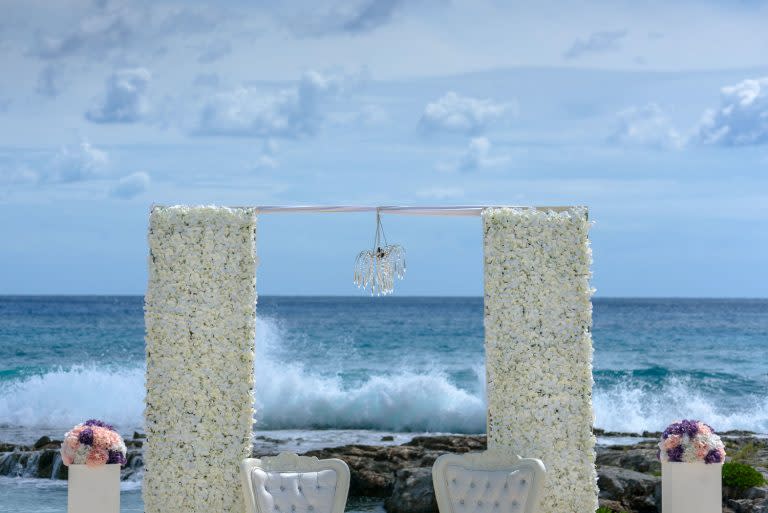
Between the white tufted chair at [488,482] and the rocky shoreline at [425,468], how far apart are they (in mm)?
3088

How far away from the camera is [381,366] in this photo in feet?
84.7

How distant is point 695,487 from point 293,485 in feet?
9.94

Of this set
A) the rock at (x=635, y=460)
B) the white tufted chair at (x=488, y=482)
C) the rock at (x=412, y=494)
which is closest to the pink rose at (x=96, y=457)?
the white tufted chair at (x=488, y=482)

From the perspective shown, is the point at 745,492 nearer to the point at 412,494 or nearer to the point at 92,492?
the point at 412,494

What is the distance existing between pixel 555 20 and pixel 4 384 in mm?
14701

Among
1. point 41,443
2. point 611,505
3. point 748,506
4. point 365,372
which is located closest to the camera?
point 748,506

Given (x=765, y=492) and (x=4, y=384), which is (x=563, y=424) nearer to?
(x=765, y=492)

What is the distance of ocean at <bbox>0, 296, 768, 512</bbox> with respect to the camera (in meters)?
18.9

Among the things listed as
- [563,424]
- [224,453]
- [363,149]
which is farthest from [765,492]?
[363,149]

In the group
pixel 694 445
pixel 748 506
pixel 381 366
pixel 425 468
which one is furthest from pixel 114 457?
pixel 381 366

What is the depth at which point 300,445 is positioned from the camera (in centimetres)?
1648

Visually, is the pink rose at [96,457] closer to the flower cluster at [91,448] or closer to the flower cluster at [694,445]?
the flower cluster at [91,448]

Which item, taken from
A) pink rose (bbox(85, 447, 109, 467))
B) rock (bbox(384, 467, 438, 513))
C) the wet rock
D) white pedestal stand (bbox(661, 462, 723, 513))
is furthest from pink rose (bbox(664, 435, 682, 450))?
the wet rock

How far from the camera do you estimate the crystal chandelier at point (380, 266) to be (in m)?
7.29
